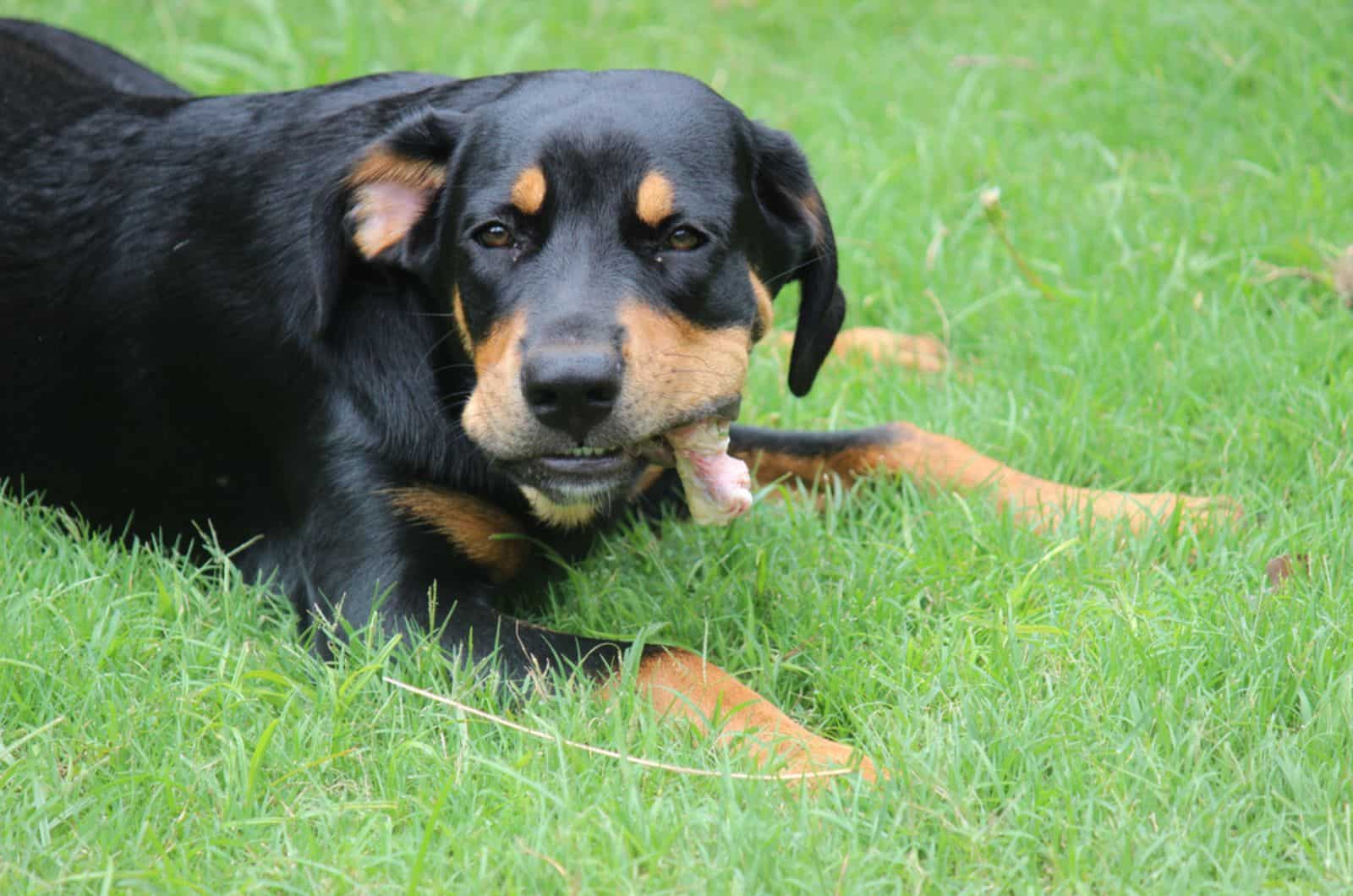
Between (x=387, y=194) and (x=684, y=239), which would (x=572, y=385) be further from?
Answer: (x=387, y=194)

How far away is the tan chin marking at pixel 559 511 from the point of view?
3330 millimetres

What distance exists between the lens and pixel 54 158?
392cm

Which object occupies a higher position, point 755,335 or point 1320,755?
point 755,335

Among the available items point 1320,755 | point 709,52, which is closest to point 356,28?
point 709,52

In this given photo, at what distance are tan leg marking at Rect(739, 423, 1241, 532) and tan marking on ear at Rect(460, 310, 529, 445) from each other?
1147mm

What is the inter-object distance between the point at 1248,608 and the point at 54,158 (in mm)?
3097

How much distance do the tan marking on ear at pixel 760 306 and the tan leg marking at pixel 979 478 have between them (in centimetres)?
64

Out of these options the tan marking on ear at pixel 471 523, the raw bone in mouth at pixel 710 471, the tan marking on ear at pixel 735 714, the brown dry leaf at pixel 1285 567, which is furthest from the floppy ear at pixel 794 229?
the brown dry leaf at pixel 1285 567

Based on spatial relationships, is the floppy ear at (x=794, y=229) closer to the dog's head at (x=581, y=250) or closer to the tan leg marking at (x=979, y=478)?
the dog's head at (x=581, y=250)

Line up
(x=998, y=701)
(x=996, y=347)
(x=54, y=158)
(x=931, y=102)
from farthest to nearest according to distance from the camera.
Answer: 1. (x=931, y=102)
2. (x=996, y=347)
3. (x=54, y=158)
4. (x=998, y=701)

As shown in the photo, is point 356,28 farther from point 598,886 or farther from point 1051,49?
point 598,886

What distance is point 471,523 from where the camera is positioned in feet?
11.1

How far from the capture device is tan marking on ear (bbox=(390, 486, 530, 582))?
10.9 ft

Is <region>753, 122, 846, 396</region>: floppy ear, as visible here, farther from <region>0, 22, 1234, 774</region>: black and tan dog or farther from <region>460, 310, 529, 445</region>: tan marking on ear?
<region>460, 310, 529, 445</region>: tan marking on ear
